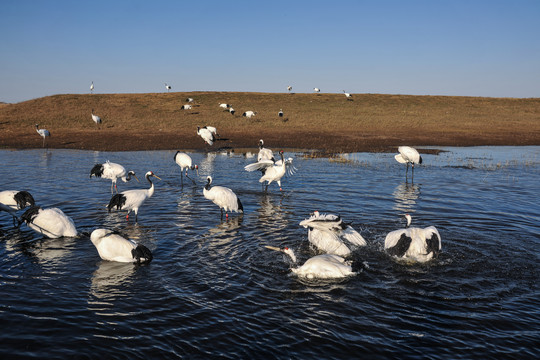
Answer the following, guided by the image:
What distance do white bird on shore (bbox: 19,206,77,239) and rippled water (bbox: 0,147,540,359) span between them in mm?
221

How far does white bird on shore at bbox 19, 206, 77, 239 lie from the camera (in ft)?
32.8

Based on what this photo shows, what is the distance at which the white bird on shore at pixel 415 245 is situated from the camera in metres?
8.55

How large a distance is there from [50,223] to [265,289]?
218 inches

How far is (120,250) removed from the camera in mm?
8664

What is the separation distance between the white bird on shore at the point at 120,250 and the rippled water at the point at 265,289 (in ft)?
0.69

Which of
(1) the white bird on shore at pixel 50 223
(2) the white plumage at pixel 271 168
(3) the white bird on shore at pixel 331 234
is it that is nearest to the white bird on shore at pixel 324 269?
(3) the white bird on shore at pixel 331 234

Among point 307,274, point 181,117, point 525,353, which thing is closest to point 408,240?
point 307,274

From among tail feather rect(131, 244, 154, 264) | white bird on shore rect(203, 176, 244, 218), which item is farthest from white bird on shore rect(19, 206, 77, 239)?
white bird on shore rect(203, 176, 244, 218)

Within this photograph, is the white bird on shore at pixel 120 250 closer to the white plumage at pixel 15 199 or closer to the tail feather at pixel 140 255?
the tail feather at pixel 140 255

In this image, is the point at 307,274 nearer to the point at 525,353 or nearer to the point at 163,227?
the point at 525,353

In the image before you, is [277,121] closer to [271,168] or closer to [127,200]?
[271,168]

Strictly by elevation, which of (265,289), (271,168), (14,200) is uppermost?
(271,168)

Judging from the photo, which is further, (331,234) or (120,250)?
(331,234)

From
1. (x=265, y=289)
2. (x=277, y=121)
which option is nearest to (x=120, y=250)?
(x=265, y=289)
